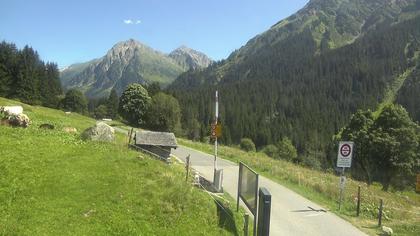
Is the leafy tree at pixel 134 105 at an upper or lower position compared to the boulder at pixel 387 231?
upper

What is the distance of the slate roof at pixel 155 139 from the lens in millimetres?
29312

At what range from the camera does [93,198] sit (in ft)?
51.7

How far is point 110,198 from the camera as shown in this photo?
15883mm

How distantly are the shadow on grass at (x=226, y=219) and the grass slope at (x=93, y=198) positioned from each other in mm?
47

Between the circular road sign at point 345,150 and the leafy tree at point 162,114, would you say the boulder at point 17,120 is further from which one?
the leafy tree at point 162,114

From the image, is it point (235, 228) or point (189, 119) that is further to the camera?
Answer: point (189, 119)

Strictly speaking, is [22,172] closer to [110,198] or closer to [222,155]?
[110,198]

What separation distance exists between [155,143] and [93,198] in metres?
13.8

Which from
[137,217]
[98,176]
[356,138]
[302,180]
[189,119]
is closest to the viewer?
[137,217]

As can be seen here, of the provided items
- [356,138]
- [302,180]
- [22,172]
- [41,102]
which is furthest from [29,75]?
[22,172]

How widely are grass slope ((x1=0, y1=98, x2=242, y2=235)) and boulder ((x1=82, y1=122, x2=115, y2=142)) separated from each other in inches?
172

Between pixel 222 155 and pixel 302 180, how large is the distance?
51.6ft

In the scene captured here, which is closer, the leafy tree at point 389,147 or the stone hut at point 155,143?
the stone hut at point 155,143

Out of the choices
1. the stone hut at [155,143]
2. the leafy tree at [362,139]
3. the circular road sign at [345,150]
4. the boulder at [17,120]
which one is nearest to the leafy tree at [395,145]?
the leafy tree at [362,139]
